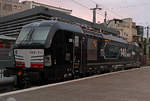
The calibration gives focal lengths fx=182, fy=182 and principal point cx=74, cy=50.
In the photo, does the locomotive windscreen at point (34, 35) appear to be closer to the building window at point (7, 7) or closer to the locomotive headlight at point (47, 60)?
the locomotive headlight at point (47, 60)

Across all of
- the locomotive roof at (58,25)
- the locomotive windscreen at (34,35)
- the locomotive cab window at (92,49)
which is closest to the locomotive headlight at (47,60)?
the locomotive windscreen at (34,35)

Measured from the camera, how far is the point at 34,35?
9.45m

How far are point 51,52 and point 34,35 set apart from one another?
1489mm

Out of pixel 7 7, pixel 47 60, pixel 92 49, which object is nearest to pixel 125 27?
→ pixel 7 7

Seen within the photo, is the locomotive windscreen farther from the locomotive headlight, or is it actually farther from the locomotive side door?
the locomotive side door

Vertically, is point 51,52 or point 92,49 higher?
point 92,49

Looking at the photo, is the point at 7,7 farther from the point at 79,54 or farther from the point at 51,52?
the point at 51,52

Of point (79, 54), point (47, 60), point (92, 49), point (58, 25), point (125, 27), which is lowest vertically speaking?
point (47, 60)

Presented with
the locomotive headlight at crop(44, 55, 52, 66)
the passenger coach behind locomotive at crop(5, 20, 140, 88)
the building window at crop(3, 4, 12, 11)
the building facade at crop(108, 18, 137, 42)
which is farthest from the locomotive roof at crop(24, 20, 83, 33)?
the building facade at crop(108, 18, 137, 42)

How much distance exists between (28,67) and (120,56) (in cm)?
1054

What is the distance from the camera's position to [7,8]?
5378 cm

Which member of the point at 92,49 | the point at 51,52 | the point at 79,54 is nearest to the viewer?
the point at 51,52

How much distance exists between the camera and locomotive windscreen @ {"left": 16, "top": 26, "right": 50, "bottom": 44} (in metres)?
9.08

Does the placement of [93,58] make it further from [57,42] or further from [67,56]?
[57,42]
